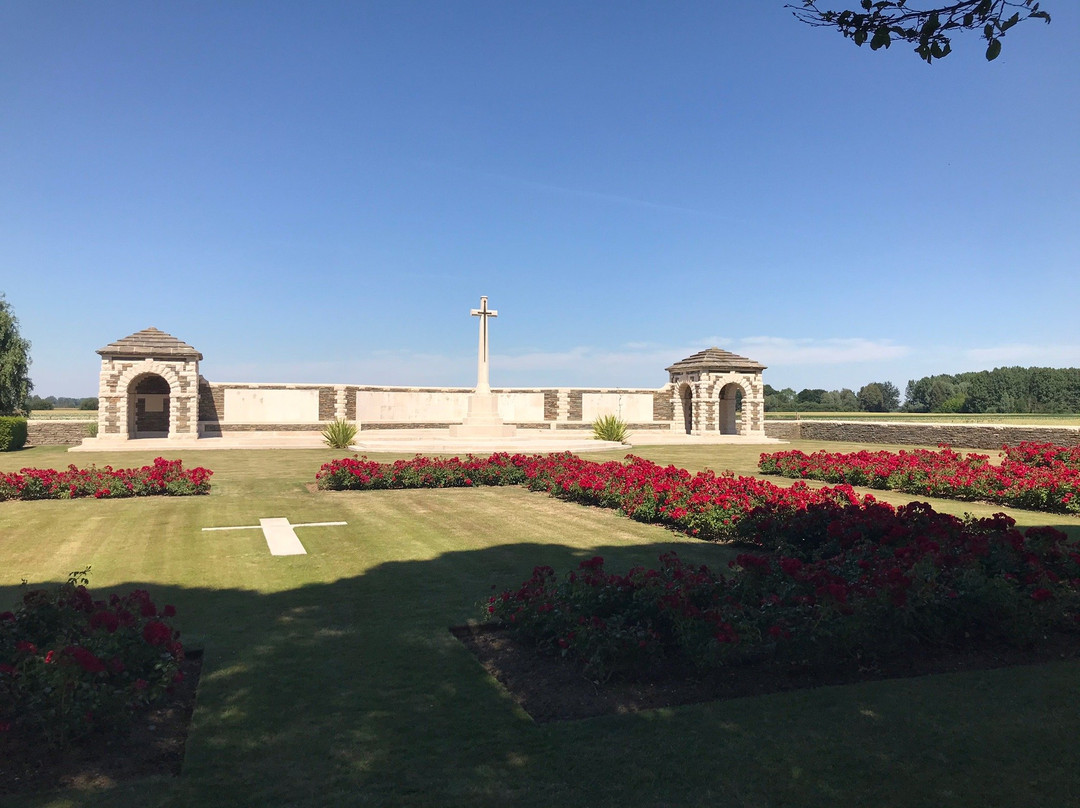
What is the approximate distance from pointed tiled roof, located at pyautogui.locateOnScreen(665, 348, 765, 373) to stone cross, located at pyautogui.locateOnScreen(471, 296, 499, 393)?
12.7 m

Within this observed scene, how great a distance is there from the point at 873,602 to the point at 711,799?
2.19 metres

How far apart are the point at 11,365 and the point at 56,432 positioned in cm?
325

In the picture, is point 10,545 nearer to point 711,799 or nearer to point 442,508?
point 442,508

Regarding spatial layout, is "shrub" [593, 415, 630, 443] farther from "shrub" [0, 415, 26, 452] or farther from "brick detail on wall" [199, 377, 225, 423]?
"shrub" [0, 415, 26, 452]

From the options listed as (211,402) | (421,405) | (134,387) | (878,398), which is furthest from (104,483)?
(878,398)

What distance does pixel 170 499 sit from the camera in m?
12.5

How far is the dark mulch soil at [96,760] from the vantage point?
3.29m

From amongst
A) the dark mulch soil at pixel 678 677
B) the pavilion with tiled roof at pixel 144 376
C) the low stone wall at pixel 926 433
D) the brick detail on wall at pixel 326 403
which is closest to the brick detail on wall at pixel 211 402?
the pavilion with tiled roof at pixel 144 376

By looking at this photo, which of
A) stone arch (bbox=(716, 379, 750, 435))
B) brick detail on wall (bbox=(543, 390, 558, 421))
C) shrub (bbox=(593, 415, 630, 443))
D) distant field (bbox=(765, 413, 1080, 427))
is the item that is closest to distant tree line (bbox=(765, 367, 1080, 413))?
distant field (bbox=(765, 413, 1080, 427))

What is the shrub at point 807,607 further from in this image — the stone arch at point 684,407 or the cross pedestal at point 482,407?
the stone arch at point 684,407

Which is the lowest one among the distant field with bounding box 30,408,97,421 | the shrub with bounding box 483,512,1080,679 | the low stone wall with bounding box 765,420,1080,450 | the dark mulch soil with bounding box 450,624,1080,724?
the dark mulch soil with bounding box 450,624,1080,724

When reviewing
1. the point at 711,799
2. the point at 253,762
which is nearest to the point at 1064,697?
the point at 711,799

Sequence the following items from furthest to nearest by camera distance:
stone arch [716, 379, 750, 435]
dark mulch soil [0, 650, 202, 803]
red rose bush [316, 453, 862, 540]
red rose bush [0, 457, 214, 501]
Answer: stone arch [716, 379, 750, 435] < red rose bush [0, 457, 214, 501] < red rose bush [316, 453, 862, 540] < dark mulch soil [0, 650, 202, 803]

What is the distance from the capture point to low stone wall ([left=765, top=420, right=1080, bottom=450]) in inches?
982
